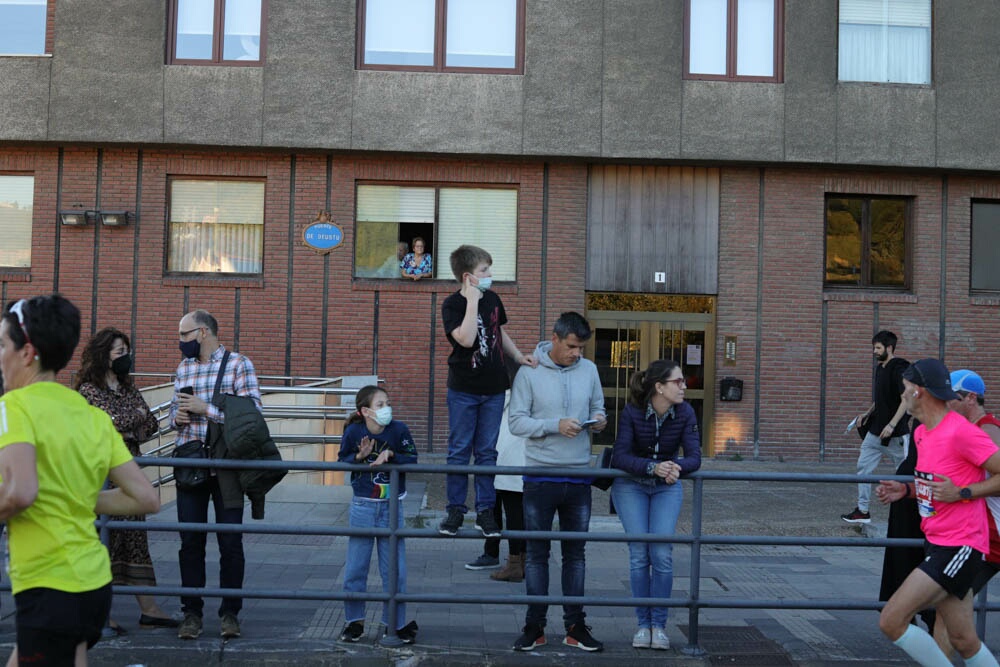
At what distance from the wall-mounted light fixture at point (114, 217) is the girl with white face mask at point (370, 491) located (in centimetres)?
1099

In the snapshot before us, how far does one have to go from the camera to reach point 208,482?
244 inches

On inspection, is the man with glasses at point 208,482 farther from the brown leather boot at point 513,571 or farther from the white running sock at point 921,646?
the white running sock at point 921,646

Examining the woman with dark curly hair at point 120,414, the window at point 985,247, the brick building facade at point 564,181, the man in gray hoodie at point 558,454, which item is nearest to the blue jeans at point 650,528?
the man in gray hoodie at point 558,454

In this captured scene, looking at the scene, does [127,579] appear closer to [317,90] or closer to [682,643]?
[682,643]

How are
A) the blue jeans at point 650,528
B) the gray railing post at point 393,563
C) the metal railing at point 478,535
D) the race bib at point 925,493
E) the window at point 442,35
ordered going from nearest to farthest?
the race bib at point 925,493, the metal railing at point 478,535, the gray railing post at point 393,563, the blue jeans at point 650,528, the window at point 442,35

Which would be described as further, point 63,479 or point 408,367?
point 408,367

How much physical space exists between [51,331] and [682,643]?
4.46 metres

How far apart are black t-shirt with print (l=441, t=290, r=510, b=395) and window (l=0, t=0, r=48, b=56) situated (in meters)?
12.3

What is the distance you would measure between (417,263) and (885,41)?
28.2ft

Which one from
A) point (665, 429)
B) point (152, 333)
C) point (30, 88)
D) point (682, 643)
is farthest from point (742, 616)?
point (30, 88)

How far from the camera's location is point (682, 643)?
20.6ft

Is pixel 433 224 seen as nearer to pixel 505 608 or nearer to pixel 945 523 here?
pixel 505 608

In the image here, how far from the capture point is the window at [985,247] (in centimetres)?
1658

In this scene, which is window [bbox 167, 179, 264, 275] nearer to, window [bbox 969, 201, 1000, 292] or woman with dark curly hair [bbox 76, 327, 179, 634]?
woman with dark curly hair [bbox 76, 327, 179, 634]
